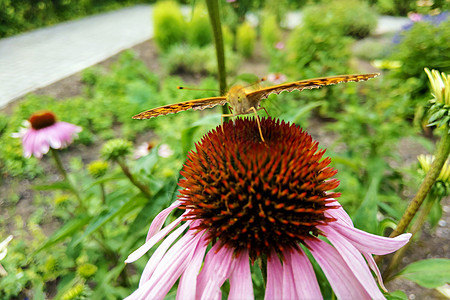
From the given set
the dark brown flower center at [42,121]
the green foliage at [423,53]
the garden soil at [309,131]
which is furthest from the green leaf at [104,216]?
the green foliage at [423,53]

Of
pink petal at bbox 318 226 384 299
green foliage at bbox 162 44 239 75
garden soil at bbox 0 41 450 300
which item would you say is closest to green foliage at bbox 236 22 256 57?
garden soil at bbox 0 41 450 300

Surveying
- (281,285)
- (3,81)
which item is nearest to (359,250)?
(281,285)

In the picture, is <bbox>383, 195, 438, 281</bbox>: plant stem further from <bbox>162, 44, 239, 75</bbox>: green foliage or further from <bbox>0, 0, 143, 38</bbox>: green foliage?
<bbox>0, 0, 143, 38</bbox>: green foliage

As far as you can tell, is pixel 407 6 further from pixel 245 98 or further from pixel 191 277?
pixel 191 277

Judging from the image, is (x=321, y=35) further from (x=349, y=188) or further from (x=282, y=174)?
(x=282, y=174)

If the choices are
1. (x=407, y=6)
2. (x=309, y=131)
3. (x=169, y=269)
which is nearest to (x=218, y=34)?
(x=169, y=269)
